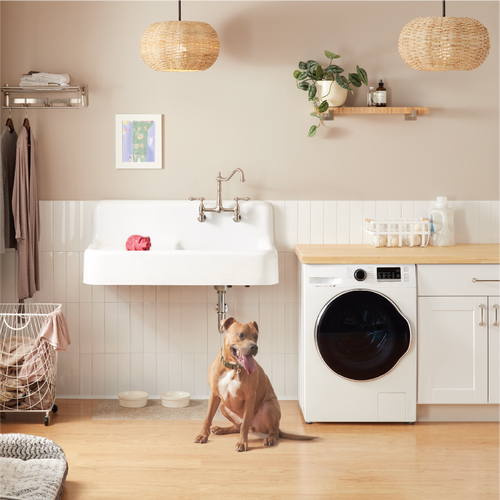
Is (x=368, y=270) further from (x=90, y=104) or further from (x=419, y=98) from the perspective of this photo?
(x=90, y=104)

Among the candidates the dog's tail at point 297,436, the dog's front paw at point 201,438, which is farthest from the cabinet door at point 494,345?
the dog's front paw at point 201,438

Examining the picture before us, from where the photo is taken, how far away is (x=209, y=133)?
12.0 ft

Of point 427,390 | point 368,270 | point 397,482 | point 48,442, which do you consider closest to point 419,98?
point 368,270

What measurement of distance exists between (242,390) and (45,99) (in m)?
2.03

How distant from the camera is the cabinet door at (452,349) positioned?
10.6ft

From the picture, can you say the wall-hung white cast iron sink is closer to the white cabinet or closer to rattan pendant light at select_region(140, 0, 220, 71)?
rattan pendant light at select_region(140, 0, 220, 71)

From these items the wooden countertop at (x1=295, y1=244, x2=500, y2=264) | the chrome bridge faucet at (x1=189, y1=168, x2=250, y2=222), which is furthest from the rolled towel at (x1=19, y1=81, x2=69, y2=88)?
the wooden countertop at (x1=295, y1=244, x2=500, y2=264)

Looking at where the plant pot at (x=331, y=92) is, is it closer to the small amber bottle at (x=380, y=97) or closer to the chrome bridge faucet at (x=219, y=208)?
the small amber bottle at (x=380, y=97)

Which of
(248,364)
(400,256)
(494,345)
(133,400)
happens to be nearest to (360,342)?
(400,256)

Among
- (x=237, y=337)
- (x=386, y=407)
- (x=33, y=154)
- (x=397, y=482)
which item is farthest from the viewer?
(x=33, y=154)

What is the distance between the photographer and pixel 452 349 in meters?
3.24

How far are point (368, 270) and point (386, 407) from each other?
→ 73 centimetres

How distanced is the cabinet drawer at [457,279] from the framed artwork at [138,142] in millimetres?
1646

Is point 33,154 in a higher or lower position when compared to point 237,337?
higher
